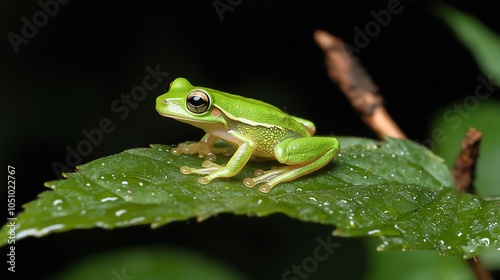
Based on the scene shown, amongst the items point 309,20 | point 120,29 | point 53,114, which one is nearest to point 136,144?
point 53,114

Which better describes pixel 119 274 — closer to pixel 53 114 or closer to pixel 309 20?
pixel 53 114

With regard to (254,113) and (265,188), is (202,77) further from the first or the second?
(265,188)

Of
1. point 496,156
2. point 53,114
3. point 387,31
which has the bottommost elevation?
point 496,156

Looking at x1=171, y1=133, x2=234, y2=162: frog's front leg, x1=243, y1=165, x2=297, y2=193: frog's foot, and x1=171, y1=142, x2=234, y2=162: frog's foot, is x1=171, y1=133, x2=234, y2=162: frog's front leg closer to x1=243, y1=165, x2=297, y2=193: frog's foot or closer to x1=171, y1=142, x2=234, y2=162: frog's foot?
x1=171, y1=142, x2=234, y2=162: frog's foot

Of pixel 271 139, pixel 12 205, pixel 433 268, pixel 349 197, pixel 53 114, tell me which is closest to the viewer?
pixel 349 197

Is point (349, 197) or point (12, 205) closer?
point (349, 197)
